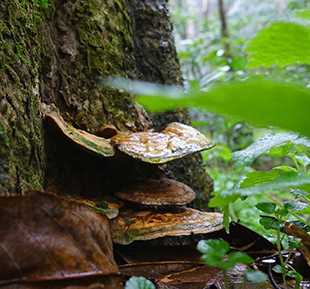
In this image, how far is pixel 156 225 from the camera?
1258mm

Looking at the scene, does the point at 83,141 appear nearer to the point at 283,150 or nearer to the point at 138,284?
the point at 138,284

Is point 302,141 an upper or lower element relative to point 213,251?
upper

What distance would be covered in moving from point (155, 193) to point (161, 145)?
314mm

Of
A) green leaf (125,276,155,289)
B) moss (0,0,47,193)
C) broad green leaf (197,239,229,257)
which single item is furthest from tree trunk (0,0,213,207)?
→ broad green leaf (197,239,229,257)

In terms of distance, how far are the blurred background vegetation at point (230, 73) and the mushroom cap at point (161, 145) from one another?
0.80ft

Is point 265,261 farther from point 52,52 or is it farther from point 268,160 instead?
point 268,160

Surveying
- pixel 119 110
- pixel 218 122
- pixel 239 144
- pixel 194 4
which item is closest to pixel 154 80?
pixel 119 110

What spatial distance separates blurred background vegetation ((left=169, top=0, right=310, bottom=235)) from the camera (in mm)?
3580

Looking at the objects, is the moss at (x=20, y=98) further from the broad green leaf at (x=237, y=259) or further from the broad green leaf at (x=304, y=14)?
the broad green leaf at (x=304, y=14)

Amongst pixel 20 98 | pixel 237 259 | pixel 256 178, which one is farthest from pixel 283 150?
pixel 20 98

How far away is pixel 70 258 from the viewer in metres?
0.71

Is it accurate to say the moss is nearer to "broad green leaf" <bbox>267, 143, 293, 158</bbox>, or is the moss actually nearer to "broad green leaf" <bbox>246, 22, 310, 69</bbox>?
"broad green leaf" <bbox>246, 22, 310, 69</bbox>

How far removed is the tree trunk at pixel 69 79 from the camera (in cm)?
102

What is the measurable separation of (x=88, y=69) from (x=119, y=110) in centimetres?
35
